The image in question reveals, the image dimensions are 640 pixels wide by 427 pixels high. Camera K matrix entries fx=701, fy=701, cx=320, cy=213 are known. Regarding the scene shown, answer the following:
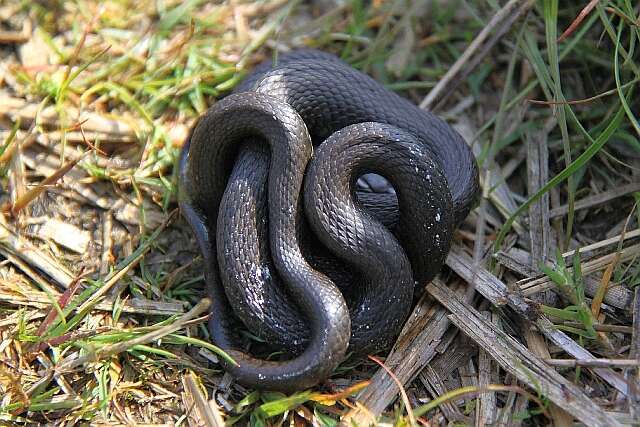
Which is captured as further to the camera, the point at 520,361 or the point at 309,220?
the point at 309,220

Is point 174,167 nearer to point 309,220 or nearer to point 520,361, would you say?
point 309,220

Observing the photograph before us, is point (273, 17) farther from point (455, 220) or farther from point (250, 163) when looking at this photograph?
point (455, 220)

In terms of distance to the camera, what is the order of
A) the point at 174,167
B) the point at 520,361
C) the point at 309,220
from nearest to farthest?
the point at 520,361
the point at 309,220
the point at 174,167

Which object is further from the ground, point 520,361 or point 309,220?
point 309,220

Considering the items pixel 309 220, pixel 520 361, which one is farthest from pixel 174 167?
pixel 520 361

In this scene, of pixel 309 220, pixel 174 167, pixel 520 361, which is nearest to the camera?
pixel 520 361

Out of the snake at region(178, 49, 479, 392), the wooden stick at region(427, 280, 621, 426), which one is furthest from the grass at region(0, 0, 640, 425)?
the snake at region(178, 49, 479, 392)
